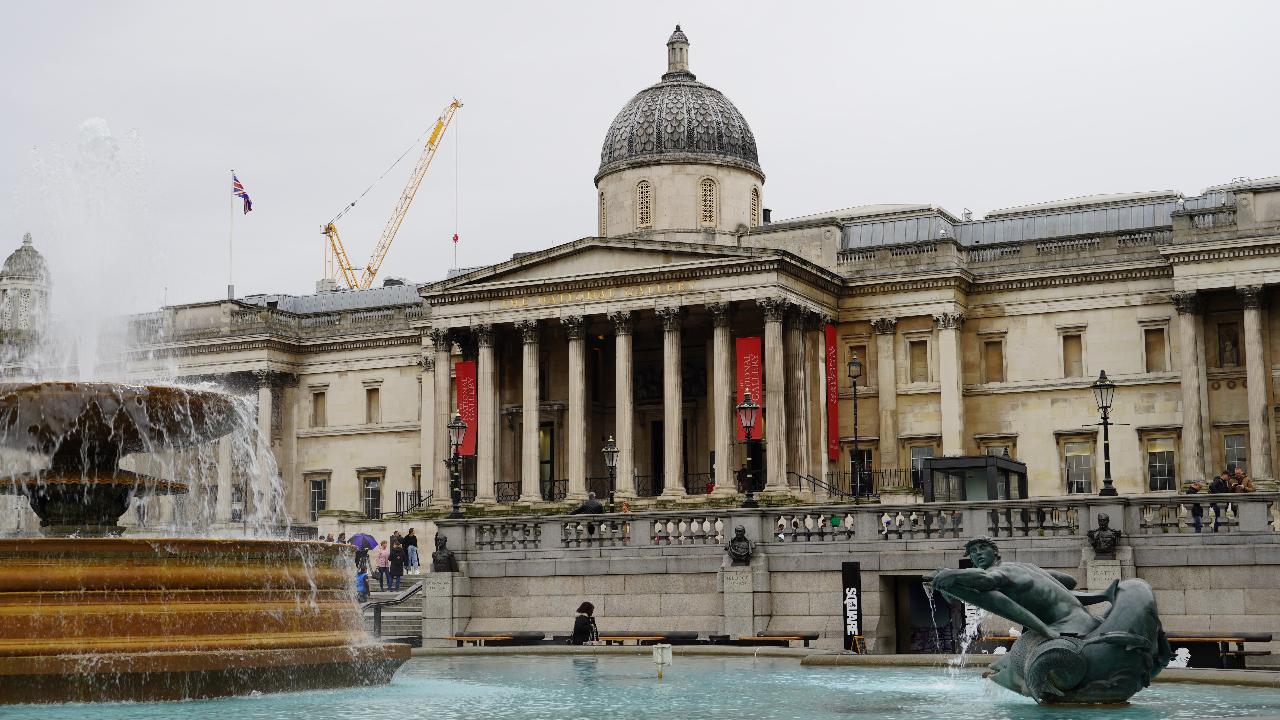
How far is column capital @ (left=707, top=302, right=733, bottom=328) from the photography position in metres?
55.9

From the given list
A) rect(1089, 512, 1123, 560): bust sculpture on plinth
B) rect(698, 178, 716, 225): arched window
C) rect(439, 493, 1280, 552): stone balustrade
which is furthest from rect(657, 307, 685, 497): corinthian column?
rect(1089, 512, 1123, 560): bust sculpture on plinth

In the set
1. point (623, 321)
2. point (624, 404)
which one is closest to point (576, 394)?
point (624, 404)

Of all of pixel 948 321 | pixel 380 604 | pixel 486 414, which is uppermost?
pixel 948 321

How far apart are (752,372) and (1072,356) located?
11724 mm

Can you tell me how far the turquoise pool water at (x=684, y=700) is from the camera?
16.6m

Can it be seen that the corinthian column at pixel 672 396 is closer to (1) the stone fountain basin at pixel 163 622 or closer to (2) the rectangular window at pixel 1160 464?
(2) the rectangular window at pixel 1160 464

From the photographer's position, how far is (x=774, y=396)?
5500 cm

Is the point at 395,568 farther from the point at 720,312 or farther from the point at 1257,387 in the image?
the point at 1257,387

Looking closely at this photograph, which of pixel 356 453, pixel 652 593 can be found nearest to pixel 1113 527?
pixel 652 593

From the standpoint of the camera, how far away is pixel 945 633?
103ft

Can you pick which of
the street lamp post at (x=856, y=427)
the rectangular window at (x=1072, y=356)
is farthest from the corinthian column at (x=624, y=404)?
the rectangular window at (x=1072, y=356)

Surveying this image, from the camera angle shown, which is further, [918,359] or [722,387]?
[918,359]

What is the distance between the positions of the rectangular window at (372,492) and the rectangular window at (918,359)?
2412cm

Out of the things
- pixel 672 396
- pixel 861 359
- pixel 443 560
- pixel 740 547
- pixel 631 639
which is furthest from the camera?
pixel 861 359
